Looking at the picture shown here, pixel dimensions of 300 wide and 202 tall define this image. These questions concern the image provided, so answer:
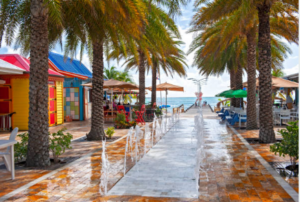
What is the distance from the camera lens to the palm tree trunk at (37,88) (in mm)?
6730

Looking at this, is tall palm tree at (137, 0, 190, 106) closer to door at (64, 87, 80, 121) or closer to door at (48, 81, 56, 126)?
door at (64, 87, 80, 121)

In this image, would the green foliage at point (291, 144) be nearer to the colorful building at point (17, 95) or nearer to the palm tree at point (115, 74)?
the colorful building at point (17, 95)

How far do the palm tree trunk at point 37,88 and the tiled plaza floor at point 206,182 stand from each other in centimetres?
82

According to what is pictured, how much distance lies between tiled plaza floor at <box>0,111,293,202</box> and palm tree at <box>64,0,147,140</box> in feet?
10.7

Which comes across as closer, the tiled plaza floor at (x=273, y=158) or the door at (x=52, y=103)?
the tiled plaza floor at (x=273, y=158)

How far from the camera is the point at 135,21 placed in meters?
7.74

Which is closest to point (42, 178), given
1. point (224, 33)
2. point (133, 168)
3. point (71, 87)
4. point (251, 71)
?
point (133, 168)

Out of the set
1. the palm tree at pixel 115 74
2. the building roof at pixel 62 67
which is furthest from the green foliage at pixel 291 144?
the palm tree at pixel 115 74

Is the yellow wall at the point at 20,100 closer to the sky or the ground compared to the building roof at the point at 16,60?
closer to the ground

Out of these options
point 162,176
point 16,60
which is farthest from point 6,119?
point 162,176

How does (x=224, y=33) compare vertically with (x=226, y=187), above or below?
above

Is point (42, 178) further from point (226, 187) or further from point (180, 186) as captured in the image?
point (226, 187)

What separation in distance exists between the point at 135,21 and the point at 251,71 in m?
7.67

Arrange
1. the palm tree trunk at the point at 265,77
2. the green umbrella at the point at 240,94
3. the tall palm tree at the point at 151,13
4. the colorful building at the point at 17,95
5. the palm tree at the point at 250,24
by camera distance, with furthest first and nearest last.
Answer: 1. the green umbrella at the point at 240,94
2. the colorful building at the point at 17,95
3. the palm tree at the point at 250,24
4. the palm tree trunk at the point at 265,77
5. the tall palm tree at the point at 151,13
